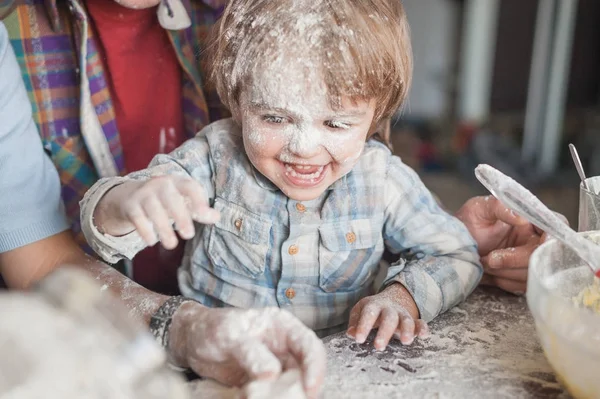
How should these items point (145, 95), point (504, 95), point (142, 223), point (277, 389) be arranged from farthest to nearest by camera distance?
point (504, 95) < point (145, 95) < point (142, 223) < point (277, 389)

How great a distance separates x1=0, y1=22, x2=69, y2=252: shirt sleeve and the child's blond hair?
0.36 metres

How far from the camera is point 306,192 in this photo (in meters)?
1.08

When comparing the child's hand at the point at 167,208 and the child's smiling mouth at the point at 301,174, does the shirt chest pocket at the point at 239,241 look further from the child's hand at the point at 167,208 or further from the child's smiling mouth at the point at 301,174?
the child's hand at the point at 167,208

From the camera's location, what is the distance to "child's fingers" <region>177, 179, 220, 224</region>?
2.68 feet

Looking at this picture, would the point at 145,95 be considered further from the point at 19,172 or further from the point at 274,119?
the point at 274,119

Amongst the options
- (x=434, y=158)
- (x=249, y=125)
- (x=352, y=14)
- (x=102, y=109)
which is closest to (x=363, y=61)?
(x=352, y=14)

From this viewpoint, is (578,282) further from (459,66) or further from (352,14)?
(459,66)

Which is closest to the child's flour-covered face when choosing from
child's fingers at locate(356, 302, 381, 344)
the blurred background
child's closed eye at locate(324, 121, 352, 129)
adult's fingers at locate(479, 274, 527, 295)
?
child's closed eye at locate(324, 121, 352, 129)

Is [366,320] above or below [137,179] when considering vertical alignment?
below

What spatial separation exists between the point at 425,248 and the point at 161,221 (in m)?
0.51

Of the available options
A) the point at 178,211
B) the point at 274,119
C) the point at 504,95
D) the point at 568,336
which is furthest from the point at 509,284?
the point at 504,95

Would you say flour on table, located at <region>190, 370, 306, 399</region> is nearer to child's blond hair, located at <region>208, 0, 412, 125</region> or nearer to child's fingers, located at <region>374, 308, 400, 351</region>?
child's fingers, located at <region>374, 308, 400, 351</region>

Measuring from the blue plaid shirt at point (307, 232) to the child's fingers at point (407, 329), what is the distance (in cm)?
15

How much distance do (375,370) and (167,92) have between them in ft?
2.55
